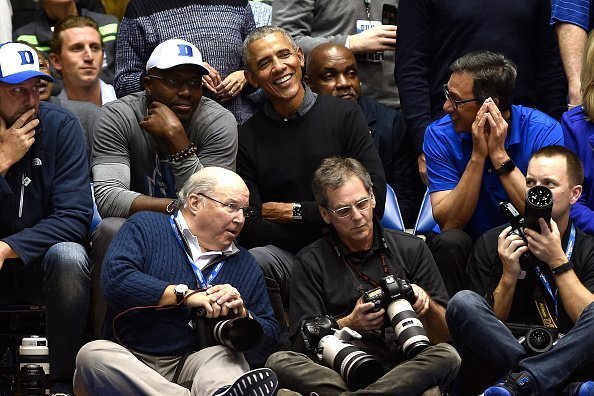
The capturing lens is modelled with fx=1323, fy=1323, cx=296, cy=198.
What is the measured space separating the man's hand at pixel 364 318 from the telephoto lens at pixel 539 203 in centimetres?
70

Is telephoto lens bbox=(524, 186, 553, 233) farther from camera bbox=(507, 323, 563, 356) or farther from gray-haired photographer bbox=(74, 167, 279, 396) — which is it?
gray-haired photographer bbox=(74, 167, 279, 396)

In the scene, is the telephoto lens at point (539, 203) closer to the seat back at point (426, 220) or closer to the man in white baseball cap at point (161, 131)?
the seat back at point (426, 220)

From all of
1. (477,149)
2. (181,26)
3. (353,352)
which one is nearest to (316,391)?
(353,352)

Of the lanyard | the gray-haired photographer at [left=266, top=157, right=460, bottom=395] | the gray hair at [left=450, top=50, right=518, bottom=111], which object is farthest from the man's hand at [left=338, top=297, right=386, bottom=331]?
the lanyard

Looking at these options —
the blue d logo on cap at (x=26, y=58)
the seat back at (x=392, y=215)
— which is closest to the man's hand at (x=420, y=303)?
the seat back at (x=392, y=215)

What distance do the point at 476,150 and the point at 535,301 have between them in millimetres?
827

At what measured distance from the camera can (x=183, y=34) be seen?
21.7ft

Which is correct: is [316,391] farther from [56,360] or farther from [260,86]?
[260,86]

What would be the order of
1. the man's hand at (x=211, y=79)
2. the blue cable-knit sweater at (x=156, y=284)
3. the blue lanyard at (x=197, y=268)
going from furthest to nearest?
the man's hand at (x=211, y=79) < the blue lanyard at (x=197, y=268) < the blue cable-knit sweater at (x=156, y=284)

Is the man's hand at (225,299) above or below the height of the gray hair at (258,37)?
below

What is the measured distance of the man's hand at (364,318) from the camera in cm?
518

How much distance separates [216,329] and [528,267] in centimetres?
128

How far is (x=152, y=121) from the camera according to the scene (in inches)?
235

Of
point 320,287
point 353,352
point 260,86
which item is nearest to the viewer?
point 353,352
